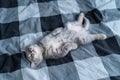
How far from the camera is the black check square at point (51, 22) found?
1386 millimetres

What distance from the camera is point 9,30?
4.56ft

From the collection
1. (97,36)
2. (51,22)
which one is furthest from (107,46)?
(51,22)

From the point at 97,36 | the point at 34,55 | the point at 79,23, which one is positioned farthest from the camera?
the point at 79,23

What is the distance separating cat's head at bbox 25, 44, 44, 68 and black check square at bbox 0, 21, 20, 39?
0.77 ft

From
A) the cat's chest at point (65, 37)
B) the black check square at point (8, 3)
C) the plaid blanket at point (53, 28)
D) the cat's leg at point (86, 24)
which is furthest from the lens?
the black check square at point (8, 3)

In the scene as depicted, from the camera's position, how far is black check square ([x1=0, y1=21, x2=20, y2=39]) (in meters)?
1.36

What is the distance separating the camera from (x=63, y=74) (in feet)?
3.64

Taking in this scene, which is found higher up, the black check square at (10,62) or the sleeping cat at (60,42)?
the sleeping cat at (60,42)

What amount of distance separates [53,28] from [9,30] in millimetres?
308

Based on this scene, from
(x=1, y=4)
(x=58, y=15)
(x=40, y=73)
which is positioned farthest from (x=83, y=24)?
(x=1, y=4)

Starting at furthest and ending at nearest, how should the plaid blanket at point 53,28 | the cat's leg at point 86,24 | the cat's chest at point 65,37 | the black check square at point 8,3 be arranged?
the black check square at point 8,3 < the cat's leg at point 86,24 < the cat's chest at point 65,37 < the plaid blanket at point 53,28

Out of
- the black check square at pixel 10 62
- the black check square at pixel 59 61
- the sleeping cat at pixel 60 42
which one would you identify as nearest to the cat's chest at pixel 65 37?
the sleeping cat at pixel 60 42

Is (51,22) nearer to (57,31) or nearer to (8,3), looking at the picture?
(57,31)

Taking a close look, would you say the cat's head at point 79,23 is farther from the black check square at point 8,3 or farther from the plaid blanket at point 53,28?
the black check square at point 8,3
